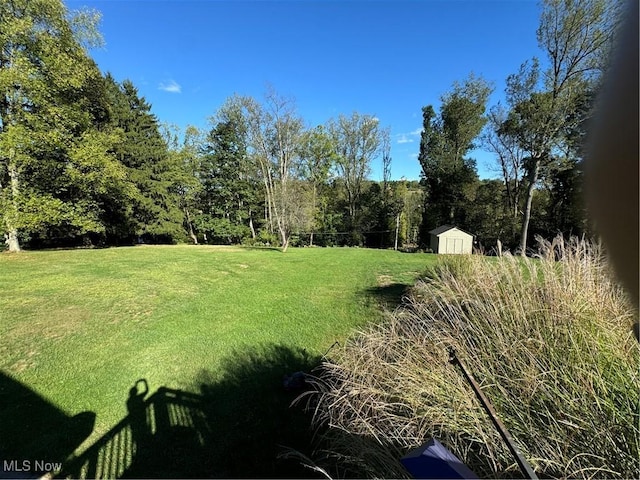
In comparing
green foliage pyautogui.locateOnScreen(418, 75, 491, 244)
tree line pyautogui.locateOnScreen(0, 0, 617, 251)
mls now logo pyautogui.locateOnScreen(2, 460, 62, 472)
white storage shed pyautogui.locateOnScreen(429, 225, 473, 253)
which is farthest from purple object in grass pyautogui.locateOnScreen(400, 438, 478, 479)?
green foliage pyautogui.locateOnScreen(418, 75, 491, 244)

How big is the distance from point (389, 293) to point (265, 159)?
17.0 m

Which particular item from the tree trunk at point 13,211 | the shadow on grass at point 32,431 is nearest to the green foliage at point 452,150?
the tree trunk at point 13,211

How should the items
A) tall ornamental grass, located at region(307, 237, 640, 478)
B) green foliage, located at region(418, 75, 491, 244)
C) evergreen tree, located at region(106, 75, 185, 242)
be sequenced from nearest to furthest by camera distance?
tall ornamental grass, located at region(307, 237, 640, 478) → evergreen tree, located at region(106, 75, 185, 242) → green foliage, located at region(418, 75, 491, 244)

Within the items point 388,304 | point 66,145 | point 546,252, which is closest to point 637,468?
point 546,252

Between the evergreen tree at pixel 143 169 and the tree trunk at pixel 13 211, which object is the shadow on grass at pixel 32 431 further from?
the evergreen tree at pixel 143 169

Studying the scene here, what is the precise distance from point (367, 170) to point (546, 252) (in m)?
25.8

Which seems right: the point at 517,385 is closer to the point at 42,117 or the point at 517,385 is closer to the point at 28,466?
the point at 28,466

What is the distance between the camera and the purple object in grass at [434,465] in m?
0.83

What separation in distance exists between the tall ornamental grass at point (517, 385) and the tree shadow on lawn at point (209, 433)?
2.21ft

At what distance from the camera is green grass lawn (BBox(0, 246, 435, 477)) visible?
9.27ft

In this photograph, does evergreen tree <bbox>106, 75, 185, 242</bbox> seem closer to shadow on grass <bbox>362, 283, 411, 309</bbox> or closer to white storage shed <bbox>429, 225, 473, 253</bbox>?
shadow on grass <bbox>362, 283, 411, 309</bbox>

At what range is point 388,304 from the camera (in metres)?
5.95

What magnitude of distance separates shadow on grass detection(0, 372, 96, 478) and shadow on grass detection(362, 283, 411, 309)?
4.79 m

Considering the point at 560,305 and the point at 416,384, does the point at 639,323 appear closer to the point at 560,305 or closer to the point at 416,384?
the point at 416,384
